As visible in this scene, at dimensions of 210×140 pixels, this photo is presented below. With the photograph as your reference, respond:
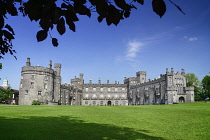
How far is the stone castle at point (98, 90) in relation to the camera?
169 feet

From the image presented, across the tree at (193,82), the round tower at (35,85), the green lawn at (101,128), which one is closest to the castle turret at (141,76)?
the tree at (193,82)

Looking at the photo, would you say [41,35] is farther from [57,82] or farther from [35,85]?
[57,82]

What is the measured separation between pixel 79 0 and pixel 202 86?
79.9m

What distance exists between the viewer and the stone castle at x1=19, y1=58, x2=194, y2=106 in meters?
51.7

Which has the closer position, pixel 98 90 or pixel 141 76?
pixel 141 76

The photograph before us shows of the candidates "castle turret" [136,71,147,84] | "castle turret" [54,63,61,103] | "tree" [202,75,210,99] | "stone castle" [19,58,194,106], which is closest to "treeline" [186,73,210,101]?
"tree" [202,75,210,99]

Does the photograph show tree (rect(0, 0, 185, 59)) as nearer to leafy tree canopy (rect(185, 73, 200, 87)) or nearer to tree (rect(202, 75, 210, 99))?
tree (rect(202, 75, 210, 99))

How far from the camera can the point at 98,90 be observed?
85.5 meters

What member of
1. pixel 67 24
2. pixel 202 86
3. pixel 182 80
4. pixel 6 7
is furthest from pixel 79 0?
pixel 202 86

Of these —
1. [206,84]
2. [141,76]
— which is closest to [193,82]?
[206,84]

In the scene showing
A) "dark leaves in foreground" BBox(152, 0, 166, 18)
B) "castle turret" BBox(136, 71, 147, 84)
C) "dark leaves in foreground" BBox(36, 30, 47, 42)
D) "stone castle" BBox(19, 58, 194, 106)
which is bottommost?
"stone castle" BBox(19, 58, 194, 106)

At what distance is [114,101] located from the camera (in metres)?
84.6

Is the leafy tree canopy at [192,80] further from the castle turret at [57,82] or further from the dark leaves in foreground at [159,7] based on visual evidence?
the dark leaves in foreground at [159,7]

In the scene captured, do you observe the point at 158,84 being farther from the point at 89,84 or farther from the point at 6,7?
the point at 6,7
